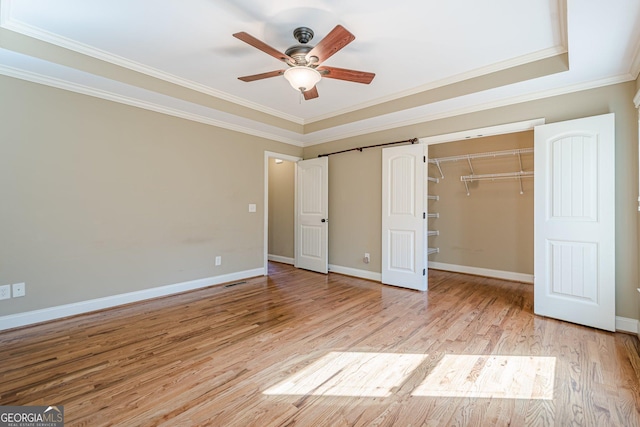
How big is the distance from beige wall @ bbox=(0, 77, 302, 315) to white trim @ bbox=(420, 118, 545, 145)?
301 centimetres

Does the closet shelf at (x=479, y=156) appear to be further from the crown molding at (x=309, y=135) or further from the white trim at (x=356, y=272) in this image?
the white trim at (x=356, y=272)

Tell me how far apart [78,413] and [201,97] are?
3.31 meters

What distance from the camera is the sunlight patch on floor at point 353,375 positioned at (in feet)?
6.07

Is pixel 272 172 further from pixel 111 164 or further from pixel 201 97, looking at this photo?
pixel 111 164

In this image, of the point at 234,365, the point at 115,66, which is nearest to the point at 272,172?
the point at 115,66

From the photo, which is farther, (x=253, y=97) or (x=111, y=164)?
(x=253, y=97)

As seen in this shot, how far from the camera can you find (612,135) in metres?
2.68

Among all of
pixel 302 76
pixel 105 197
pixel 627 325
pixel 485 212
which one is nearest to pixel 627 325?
pixel 627 325

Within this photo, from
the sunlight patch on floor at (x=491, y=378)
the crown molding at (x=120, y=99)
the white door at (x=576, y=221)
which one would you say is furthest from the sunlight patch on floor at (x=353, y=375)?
the crown molding at (x=120, y=99)

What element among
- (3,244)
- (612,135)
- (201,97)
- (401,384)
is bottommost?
(401,384)

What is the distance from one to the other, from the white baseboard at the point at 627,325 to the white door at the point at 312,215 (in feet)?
11.9

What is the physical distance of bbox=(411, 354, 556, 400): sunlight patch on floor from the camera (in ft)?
6.02

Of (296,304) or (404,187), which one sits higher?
(404,187)

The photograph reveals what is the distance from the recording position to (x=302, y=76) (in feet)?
8.04
